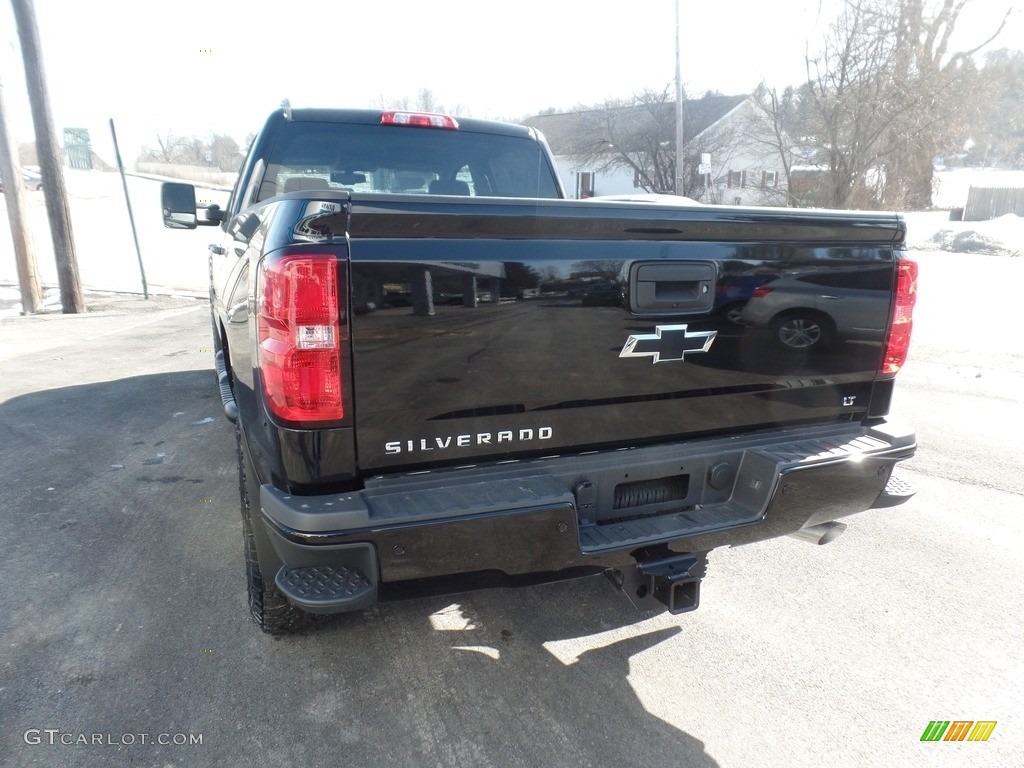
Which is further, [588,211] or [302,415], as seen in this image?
[588,211]

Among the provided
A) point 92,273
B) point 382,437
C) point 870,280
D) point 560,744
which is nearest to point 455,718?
point 560,744

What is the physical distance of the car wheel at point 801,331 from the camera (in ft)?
8.14

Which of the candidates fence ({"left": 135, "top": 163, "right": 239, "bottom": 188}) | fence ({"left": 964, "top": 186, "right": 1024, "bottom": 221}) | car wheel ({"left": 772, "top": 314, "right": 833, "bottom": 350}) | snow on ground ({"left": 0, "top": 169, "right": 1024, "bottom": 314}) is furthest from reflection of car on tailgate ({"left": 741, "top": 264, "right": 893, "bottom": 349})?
fence ({"left": 135, "top": 163, "right": 239, "bottom": 188})

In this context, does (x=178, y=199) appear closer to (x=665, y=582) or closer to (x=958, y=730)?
(x=665, y=582)

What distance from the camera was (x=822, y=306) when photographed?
2533 mm

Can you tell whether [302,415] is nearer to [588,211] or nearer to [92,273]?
[588,211]

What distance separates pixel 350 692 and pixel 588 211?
6.33 ft

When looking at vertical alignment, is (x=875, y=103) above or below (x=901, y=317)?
above

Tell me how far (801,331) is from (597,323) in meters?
0.85

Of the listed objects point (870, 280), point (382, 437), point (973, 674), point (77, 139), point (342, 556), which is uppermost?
point (77, 139)

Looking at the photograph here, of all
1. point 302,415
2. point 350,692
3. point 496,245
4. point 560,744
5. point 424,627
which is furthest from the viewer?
point 424,627

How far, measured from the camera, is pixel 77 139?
16453 mm

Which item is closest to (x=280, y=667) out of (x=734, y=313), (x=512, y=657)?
(x=512, y=657)

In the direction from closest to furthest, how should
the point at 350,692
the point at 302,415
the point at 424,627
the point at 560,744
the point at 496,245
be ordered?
the point at 302,415 → the point at 496,245 → the point at 560,744 → the point at 350,692 → the point at 424,627
